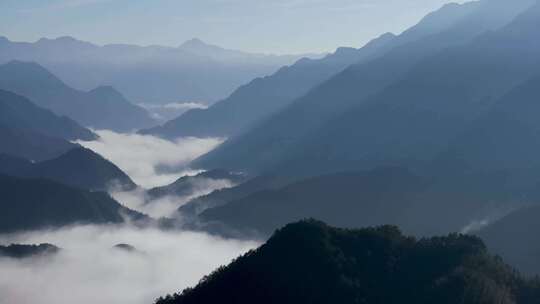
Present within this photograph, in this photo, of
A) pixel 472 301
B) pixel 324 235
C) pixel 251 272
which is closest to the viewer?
pixel 472 301

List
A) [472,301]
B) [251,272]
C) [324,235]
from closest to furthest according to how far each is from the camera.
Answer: [472,301] → [251,272] → [324,235]

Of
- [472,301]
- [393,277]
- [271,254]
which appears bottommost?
[472,301]

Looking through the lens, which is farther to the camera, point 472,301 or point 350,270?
point 350,270

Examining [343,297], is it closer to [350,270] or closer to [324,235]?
[350,270]

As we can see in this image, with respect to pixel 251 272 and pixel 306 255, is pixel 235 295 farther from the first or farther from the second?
pixel 306 255

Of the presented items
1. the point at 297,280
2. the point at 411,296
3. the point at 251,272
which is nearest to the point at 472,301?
the point at 411,296

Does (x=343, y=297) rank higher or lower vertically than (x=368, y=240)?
lower
